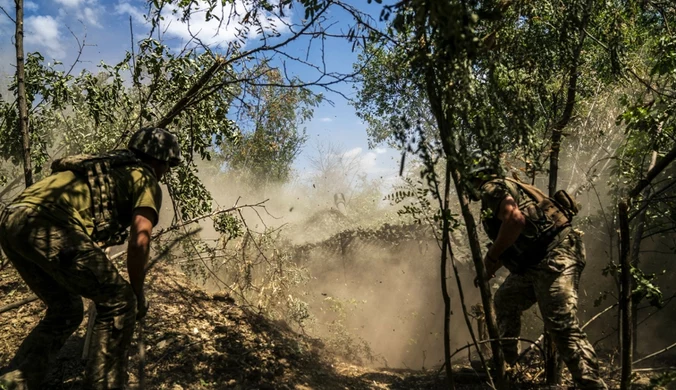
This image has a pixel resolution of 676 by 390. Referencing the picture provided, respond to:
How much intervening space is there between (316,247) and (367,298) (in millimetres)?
1901

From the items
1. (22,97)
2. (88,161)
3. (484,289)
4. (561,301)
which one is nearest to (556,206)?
(561,301)

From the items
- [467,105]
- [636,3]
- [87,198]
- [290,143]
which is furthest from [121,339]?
[290,143]

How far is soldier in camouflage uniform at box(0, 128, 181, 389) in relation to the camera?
217cm

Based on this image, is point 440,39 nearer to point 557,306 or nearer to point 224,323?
point 557,306

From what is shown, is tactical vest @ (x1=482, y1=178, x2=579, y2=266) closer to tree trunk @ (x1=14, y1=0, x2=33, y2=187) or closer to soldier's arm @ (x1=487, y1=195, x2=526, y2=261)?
soldier's arm @ (x1=487, y1=195, x2=526, y2=261)

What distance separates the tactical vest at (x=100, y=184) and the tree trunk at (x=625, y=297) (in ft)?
8.15

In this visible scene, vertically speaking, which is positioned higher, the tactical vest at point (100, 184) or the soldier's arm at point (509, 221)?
the soldier's arm at point (509, 221)

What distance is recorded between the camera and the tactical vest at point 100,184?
7.79 feet

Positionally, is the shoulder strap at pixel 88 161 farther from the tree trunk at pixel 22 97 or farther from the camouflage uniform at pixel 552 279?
the camouflage uniform at pixel 552 279

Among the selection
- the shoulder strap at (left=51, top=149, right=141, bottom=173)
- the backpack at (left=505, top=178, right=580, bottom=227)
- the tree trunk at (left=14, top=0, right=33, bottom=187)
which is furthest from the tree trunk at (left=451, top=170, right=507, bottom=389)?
the tree trunk at (left=14, top=0, right=33, bottom=187)

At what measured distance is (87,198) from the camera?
236cm

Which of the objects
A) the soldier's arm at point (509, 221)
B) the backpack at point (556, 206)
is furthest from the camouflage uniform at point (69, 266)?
the backpack at point (556, 206)

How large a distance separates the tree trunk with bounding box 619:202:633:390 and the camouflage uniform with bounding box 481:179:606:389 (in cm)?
91

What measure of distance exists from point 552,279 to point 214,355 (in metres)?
2.73
